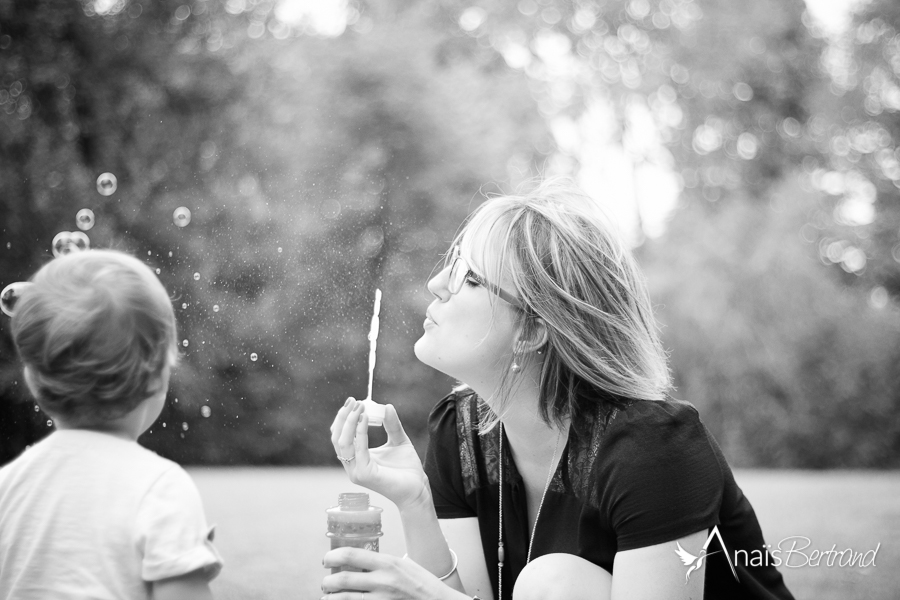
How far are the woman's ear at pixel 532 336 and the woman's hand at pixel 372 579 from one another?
515 mm

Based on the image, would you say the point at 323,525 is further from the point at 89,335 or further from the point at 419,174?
the point at 419,174

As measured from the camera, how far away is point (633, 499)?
1.38m

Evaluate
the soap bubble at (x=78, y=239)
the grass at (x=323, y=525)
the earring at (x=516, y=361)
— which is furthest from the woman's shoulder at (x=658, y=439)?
the grass at (x=323, y=525)

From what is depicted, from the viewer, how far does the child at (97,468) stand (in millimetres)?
1052

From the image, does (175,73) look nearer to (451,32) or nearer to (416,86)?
(416,86)

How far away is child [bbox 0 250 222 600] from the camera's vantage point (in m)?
1.05

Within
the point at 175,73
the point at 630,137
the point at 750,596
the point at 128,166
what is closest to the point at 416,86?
the point at 175,73

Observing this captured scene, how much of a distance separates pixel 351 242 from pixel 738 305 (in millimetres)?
5104

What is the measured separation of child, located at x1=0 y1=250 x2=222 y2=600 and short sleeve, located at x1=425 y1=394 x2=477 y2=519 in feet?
2.48

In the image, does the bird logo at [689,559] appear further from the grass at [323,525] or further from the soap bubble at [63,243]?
the grass at [323,525]

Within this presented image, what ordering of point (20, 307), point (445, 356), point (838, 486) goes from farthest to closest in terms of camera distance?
1. point (838, 486)
2. point (445, 356)
3. point (20, 307)

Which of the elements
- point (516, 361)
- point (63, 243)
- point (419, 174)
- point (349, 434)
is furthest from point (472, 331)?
point (419, 174)

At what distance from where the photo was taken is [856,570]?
10.5 ft

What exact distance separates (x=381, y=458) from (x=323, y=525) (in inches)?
113
